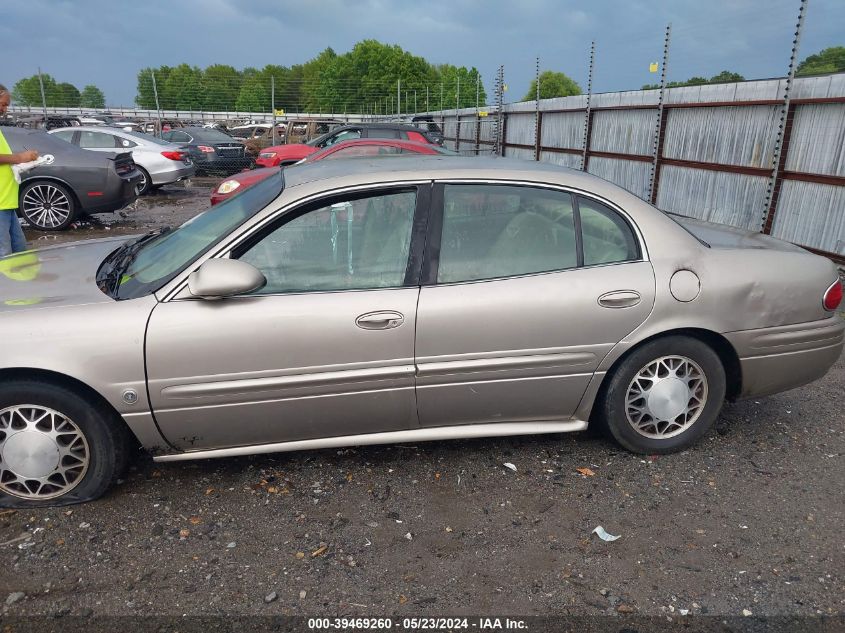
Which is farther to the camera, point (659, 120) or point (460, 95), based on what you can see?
point (460, 95)

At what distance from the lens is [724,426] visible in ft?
12.5

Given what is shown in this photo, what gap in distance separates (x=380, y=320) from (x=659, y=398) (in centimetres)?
158

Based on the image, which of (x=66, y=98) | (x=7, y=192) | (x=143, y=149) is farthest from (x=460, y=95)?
(x=7, y=192)

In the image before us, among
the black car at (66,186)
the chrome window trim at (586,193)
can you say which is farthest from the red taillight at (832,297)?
the black car at (66,186)

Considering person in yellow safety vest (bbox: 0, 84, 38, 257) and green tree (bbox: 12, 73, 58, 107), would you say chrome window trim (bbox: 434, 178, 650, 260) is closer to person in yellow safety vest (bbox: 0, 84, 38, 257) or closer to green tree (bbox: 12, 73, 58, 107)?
person in yellow safety vest (bbox: 0, 84, 38, 257)

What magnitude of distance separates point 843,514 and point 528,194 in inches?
84.8

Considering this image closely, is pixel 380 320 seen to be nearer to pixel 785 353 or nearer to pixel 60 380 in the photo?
pixel 60 380

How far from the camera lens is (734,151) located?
27.9 feet

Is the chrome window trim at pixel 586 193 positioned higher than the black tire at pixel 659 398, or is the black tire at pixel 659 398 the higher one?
the chrome window trim at pixel 586 193

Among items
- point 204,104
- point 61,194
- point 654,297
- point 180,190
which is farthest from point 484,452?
point 204,104

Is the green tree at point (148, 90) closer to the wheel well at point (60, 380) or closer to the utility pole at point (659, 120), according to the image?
the utility pole at point (659, 120)

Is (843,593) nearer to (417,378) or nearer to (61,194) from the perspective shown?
(417,378)

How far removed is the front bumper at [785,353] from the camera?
11.0 feet

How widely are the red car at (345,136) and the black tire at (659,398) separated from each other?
9243 mm
